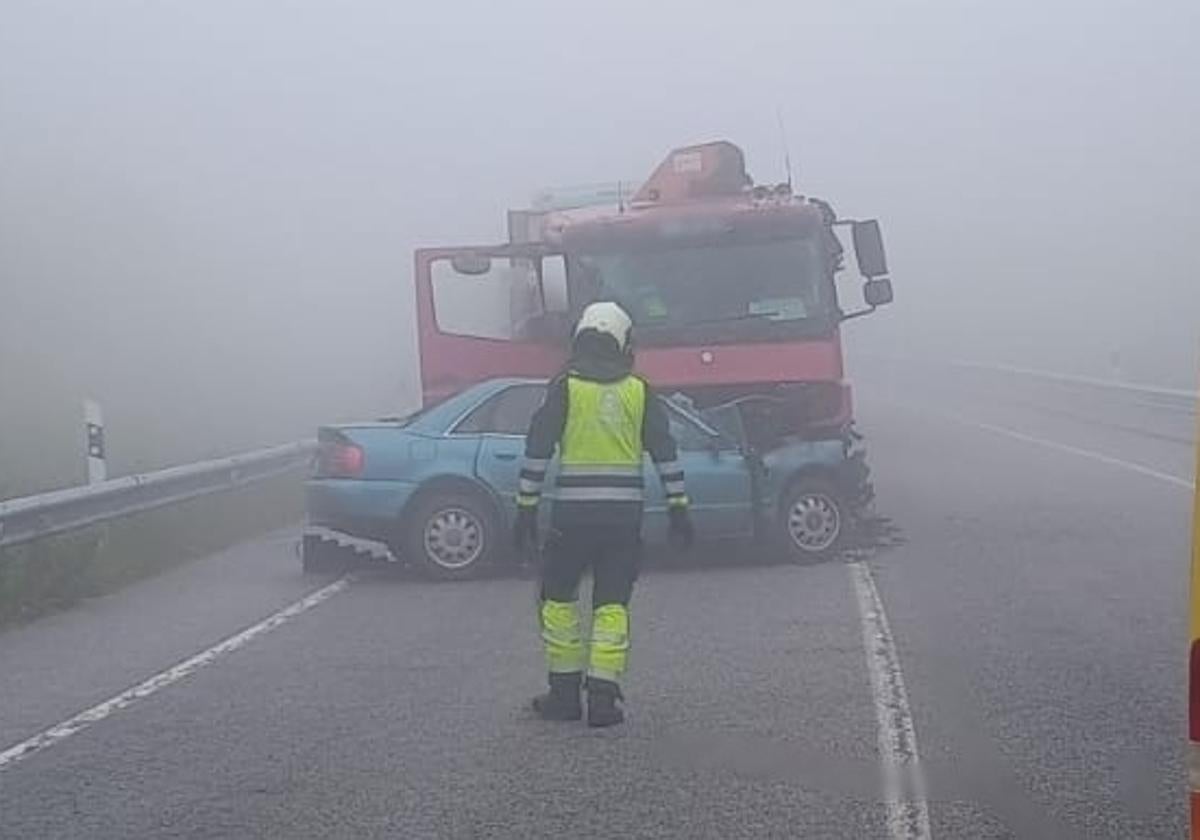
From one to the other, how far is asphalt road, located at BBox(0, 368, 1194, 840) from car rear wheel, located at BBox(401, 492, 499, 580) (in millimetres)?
184

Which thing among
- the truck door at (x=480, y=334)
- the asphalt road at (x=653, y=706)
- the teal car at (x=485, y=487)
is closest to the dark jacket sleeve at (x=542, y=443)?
the asphalt road at (x=653, y=706)

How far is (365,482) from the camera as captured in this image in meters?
15.4

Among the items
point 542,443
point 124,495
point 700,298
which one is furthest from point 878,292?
point 542,443

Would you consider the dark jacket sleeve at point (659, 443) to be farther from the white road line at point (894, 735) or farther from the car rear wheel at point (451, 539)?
the car rear wheel at point (451, 539)

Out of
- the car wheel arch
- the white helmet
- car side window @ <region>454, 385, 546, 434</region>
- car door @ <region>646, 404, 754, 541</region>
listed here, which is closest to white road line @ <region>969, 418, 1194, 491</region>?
car door @ <region>646, 404, 754, 541</region>

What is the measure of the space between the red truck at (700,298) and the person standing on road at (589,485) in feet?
22.1

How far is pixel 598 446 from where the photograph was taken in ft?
32.5

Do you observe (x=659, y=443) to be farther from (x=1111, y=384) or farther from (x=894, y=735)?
(x=1111, y=384)

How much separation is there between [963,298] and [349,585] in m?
61.3

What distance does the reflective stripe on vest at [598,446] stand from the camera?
9.89m

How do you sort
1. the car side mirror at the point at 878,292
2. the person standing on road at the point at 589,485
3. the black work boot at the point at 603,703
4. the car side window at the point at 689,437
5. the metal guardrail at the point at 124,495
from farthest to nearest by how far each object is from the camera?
the car side mirror at the point at 878,292, the car side window at the point at 689,437, the metal guardrail at the point at 124,495, the person standing on road at the point at 589,485, the black work boot at the point at 603,703

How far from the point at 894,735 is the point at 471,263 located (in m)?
8.92

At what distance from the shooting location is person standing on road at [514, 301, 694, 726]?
9.85 m

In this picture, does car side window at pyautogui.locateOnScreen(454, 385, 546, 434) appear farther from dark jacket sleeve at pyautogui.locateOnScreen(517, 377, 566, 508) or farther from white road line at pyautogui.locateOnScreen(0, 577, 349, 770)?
dark jacket sleeve at pyautogui.locateOnScreen(517, 377, 566, 508)
